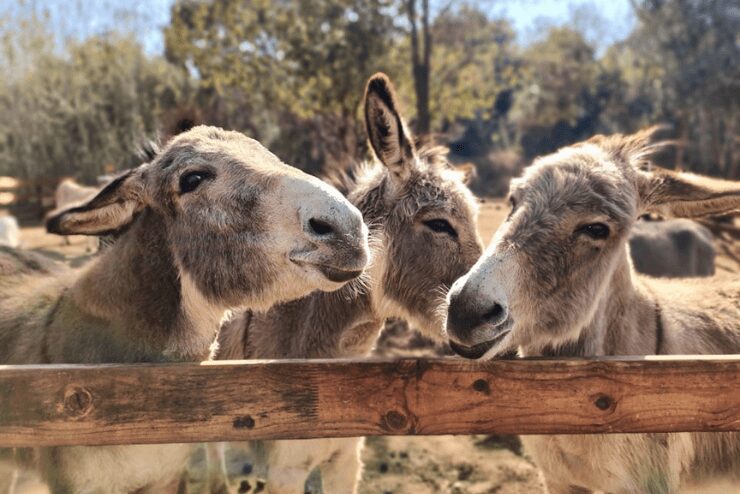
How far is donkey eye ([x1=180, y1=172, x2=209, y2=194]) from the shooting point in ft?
6.82

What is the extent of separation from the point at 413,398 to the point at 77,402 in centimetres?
96

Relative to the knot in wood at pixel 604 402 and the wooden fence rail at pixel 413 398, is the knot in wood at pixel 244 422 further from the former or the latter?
the knot in wood at pixel 604 402

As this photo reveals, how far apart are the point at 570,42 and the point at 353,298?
39062 mm

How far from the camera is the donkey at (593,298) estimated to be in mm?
1961

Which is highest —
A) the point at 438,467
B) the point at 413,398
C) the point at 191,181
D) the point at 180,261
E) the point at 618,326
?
the point at 191,181

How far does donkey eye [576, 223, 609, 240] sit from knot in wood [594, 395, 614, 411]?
0.72m

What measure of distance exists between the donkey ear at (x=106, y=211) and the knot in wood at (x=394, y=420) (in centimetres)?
126

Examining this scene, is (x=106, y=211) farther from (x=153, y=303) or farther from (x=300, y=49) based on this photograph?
(x=300, y=49)

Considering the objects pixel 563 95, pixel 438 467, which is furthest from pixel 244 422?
pixel 563 95

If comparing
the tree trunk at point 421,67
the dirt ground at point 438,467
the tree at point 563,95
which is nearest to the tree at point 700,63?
the tree at point 563,95

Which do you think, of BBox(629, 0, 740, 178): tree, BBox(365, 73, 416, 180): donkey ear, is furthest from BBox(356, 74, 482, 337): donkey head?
BBox(629, 0, 740, 178): tree

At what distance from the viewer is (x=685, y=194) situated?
2.21 m

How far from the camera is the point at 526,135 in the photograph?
38438 millimetres

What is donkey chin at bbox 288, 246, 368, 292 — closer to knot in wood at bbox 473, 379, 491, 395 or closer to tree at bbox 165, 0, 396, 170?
knot in wood at bbox 473, 379, 491, 395
